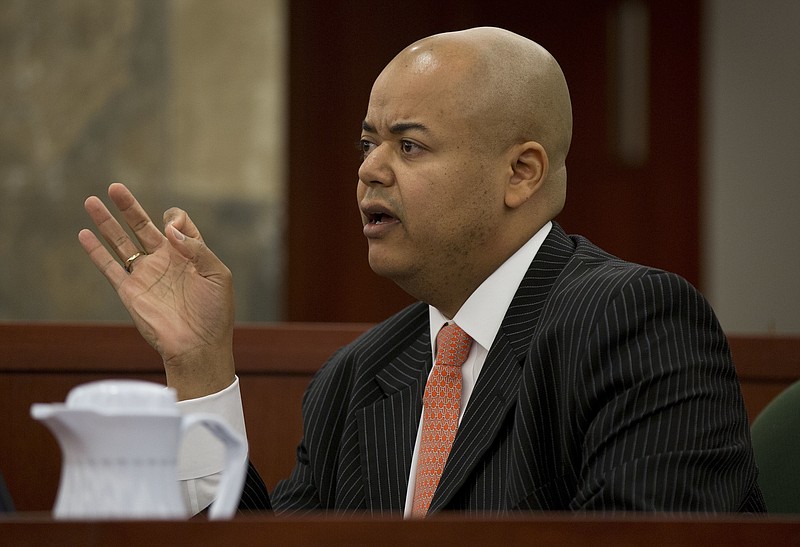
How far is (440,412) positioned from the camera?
1.61 m

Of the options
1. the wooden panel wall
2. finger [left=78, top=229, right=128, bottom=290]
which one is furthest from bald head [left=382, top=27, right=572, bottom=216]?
the wooden panel wall

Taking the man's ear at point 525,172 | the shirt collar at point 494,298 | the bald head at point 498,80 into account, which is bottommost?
the shirt collar at point 494,298

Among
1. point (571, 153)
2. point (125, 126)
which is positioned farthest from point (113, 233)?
point (571, 153)

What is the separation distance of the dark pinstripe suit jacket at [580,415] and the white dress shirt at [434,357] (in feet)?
0.11

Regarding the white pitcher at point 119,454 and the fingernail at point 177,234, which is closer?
the white pitcher at point 119,454

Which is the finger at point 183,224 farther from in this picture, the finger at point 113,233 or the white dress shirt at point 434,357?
the white dress shirt at point 434,357

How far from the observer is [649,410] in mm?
1301

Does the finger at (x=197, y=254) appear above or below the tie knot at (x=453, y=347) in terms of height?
above

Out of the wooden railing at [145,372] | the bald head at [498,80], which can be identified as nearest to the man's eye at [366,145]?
the bald head at [498,80]

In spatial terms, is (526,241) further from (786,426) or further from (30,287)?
(30,287)

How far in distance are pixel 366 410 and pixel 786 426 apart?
2.01 ft

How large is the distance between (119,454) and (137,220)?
0.80m

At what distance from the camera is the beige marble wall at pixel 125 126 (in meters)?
3.46

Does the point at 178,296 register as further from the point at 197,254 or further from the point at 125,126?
the point at 125,126
